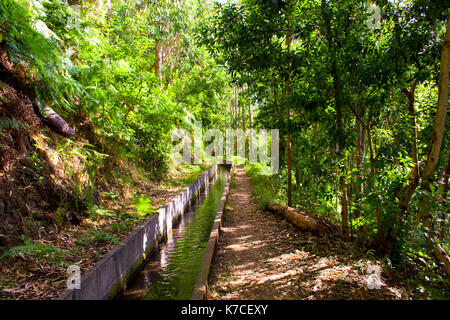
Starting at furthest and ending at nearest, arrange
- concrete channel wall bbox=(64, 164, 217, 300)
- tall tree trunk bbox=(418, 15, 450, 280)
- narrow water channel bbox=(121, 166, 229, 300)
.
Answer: narrow water channel bbox=(121, 166, 229, 300) → concrete channel wall bbox=(64, 164, 217, 300) → tall tree trunk bbox=(418, 15, 450, 280)

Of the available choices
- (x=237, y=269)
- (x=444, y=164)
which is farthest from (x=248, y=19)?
(x=237, y=269)

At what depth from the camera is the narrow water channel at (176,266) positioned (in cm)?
438

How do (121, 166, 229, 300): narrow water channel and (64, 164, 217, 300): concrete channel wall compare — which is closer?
(64, 164, 217, 300): concrete channel wall

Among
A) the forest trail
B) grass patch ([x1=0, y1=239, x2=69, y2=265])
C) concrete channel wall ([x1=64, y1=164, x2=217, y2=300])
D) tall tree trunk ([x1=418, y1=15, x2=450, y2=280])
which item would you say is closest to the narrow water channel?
concrete channel wall ([x1=64, y1=164, x2=217, y2=300])

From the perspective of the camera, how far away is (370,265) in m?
3.73

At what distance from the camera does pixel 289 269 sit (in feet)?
13.6

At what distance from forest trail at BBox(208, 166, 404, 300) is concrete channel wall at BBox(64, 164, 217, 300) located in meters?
1.49

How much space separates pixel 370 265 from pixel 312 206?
168 inches

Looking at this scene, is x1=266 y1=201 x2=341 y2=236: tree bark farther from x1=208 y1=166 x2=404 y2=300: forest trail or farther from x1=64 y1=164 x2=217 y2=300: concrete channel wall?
x1=64 y1=164 x2=217 y2=300: concrete channel wall

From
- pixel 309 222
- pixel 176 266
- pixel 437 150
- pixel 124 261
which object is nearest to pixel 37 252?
pixel 124 261

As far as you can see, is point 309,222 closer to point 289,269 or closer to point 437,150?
point 289,269

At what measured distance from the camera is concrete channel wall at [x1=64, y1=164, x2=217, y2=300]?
3326mm

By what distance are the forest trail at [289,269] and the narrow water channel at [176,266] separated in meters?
0.61
